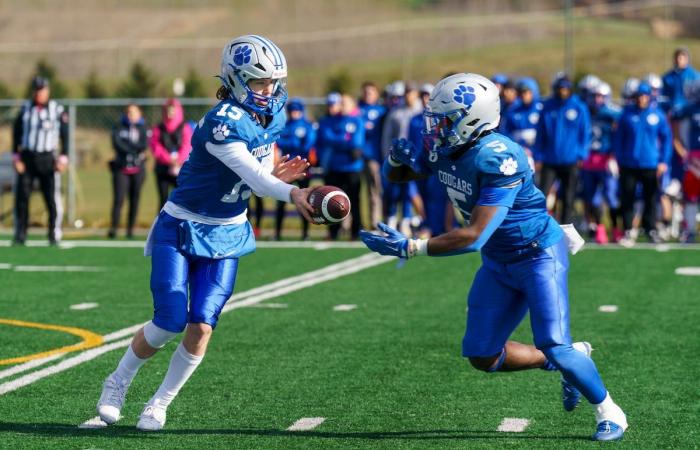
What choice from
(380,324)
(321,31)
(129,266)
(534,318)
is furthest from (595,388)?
(321,31)

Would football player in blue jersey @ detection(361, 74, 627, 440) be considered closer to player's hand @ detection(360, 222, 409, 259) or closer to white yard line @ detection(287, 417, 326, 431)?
player's hand @ detection(360, 222, 409, 259)

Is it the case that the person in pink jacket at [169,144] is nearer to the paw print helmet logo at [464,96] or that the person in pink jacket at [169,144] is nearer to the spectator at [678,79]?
the spectator at [678,79]

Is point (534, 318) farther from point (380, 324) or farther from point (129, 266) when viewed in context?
point (129, 266)

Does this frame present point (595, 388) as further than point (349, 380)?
No

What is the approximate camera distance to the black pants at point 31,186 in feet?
49.9

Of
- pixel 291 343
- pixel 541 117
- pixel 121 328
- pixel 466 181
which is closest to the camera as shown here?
pixel 466 181

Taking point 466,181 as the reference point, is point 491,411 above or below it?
below

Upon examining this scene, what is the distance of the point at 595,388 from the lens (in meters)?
5.82

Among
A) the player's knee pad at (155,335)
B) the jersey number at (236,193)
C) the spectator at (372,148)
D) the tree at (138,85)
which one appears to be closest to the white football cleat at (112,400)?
the player's knee pad at (155,335)

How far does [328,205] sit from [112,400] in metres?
1.39

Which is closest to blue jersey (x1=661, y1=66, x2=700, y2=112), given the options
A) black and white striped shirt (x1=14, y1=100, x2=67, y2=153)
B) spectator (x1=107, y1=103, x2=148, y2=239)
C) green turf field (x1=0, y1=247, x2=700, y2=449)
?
green turf field (x1=0, y1=247, x2=700, y2=449)

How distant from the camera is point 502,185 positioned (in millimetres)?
5645

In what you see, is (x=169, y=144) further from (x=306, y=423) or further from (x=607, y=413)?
(x=607, y=413)

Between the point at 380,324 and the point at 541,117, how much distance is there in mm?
6324
